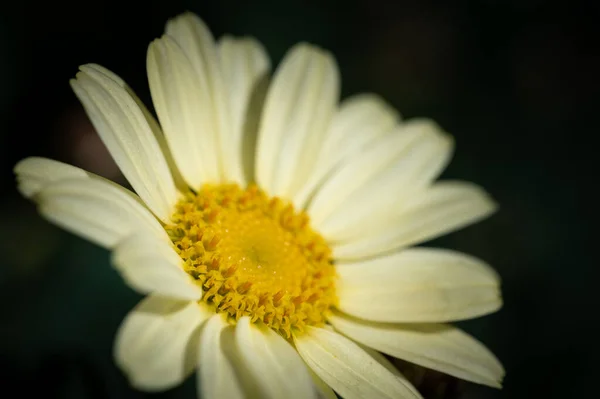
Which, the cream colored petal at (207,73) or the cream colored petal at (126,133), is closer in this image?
the cream colored petal at (126,133)

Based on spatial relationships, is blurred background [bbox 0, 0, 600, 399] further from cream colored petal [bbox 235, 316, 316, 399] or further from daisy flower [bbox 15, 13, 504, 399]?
cream colored petal [bbox 235, 316, 316, 399]

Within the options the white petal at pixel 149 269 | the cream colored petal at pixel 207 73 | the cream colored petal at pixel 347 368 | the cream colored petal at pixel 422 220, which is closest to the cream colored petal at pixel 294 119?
the cream colored petal at pixel 207 73

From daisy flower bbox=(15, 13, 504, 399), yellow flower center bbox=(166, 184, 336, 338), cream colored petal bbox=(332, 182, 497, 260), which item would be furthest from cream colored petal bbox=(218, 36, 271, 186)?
cream colored petal bbox=(332, 182, 497, 260)

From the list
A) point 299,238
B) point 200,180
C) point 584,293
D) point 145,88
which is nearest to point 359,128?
point 299,238

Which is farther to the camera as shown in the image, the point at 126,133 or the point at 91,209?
the point at 126,133

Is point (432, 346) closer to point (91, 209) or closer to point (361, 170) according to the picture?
point (361, 170)

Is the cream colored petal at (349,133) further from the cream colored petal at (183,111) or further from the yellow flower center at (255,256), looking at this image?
the cream colored petal at (183,111)

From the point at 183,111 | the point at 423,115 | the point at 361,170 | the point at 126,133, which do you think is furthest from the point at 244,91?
the point at 423,115
